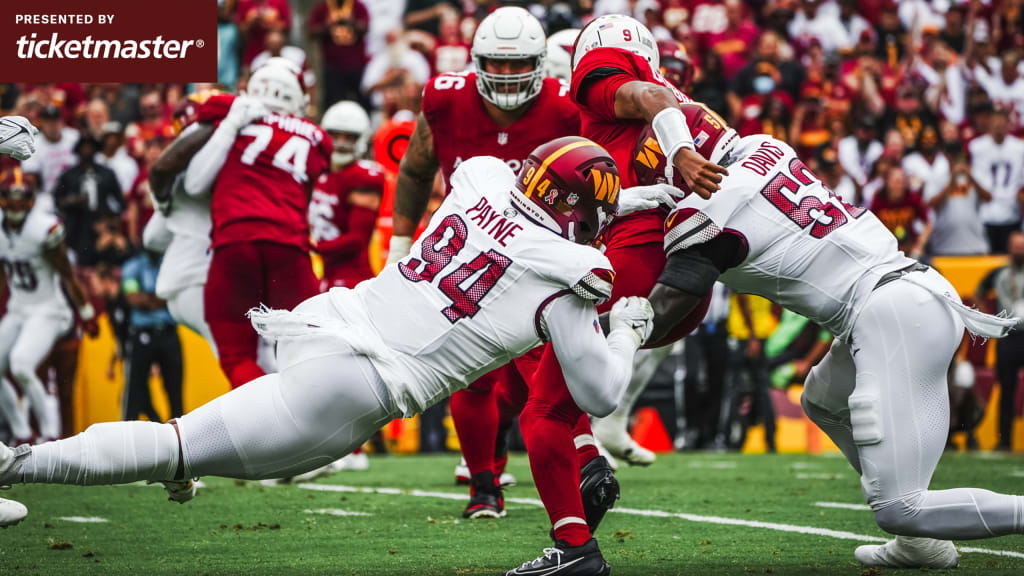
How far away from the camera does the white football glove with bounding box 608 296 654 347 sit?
3.95 m

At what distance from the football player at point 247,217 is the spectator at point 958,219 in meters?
6.53

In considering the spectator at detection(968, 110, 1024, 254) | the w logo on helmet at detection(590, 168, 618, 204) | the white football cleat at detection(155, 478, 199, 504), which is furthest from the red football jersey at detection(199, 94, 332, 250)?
the spectator at detection(968, 110, 1024, 254)

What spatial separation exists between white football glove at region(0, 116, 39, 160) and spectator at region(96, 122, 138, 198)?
8279 millimetres

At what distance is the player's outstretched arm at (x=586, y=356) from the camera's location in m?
3.74

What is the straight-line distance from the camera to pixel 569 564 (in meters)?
3.96

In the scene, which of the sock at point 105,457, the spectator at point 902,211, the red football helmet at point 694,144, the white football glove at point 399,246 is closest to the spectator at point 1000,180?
the spectator at point 902,211

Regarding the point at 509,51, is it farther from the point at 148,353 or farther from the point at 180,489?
the point at 148,353

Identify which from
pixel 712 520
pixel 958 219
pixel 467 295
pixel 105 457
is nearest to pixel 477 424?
pixel 712 520

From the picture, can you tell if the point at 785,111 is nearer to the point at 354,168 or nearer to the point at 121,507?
the point at 354,168

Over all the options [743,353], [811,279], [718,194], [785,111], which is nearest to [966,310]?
[811,279]

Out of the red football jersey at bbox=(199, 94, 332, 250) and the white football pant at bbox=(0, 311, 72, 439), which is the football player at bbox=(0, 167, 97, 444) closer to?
the white football pant at bbox=(0, 311, 72, 439)

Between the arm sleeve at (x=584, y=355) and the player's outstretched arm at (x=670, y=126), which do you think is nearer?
the arm sleeve at (x=584, y=355)

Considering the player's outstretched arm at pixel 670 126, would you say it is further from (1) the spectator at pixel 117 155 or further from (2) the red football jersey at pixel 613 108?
(1) the spectator at pixel 117 155

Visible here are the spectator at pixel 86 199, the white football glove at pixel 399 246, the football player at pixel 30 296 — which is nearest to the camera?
the white football glove at pixel 399 246
